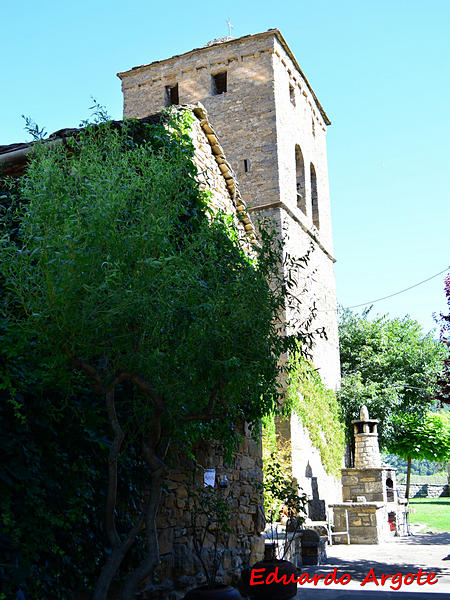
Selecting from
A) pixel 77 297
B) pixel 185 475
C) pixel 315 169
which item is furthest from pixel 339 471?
pixel 77 297

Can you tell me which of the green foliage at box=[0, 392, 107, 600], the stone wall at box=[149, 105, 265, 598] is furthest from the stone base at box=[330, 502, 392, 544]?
the green foliage at box=[0, 392, 107, 600]

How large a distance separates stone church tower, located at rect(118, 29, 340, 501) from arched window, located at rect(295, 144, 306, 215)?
30 millimetres

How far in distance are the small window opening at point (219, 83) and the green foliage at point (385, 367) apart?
934cm

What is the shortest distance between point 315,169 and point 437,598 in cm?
1509

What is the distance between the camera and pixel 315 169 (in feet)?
63.3

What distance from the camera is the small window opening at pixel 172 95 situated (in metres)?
→ 18.2

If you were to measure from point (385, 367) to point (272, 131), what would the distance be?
8.98m

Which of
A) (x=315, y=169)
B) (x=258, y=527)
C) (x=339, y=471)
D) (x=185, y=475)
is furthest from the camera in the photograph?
(x=315, y=169)

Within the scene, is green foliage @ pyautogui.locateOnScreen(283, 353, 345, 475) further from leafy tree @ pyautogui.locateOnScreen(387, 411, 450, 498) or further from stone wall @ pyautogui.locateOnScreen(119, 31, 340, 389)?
leafy tree @ pyautogui.locateOnScreen(387, 411, 450, 498)

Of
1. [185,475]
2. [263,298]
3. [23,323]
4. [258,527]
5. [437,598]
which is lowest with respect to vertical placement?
[437,598]

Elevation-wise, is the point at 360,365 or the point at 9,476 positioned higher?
the point at 360,365

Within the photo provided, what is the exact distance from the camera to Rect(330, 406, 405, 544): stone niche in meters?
12.2

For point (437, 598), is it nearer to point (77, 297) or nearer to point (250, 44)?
point (77, 297)

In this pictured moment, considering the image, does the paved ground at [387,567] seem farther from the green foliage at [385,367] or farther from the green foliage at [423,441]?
the green foliage at [423,441]
